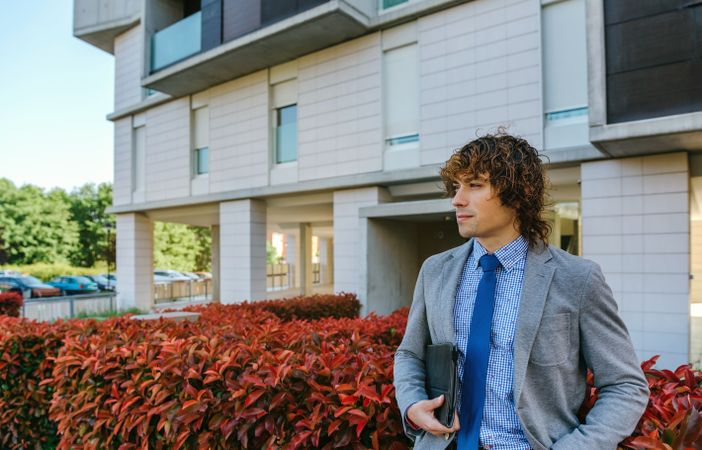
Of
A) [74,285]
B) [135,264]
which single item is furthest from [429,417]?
[74,285]

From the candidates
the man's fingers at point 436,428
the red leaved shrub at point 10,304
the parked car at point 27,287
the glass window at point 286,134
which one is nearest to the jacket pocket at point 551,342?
the man's fingers at point 436,428

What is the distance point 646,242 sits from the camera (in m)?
8.53

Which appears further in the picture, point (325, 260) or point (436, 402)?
point (325, 260)

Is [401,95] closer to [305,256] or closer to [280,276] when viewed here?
[305,256]

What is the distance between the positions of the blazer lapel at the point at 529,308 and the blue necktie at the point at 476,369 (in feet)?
0.42

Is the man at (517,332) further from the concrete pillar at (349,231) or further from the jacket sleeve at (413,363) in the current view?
the concrete pillar at (349,231)

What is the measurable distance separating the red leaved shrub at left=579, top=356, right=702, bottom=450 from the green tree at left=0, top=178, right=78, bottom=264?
55476mm

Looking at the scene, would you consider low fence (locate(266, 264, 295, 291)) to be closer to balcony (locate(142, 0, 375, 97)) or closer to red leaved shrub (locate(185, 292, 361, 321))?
balcony (locate(142, 0, 375, 97))

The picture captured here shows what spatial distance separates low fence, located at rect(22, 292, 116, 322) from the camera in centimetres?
1656

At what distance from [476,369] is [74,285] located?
35.7 metres

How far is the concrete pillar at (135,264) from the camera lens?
19.0 m

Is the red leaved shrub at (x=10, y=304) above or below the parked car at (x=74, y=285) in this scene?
above

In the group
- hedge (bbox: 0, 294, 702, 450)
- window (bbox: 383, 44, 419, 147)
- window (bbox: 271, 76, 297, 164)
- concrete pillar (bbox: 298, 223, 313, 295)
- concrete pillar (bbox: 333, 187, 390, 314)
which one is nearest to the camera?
hedge (bbox: 0, 294, 702, 450)

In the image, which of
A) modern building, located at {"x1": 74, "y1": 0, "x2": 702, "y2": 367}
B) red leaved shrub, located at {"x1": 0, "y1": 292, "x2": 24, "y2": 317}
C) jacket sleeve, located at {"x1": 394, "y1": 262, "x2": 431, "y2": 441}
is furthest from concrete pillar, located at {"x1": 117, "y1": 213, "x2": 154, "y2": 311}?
jacket sleeve, located at {"x1": 394, "y1": 262, "x2": 431, "y2": 441}
